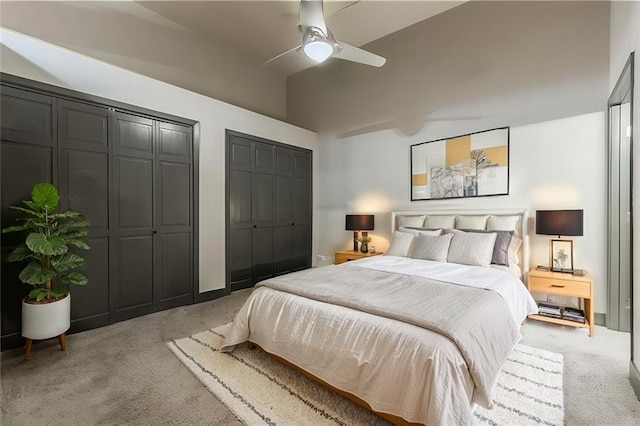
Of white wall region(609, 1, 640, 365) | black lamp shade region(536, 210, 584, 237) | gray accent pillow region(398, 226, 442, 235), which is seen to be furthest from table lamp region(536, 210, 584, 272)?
gray accent pillow region(398, 226, 442, 235)

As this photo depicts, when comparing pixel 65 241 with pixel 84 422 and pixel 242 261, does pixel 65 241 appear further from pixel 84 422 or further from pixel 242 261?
pixel 242 261

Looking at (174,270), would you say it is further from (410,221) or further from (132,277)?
(410,221)

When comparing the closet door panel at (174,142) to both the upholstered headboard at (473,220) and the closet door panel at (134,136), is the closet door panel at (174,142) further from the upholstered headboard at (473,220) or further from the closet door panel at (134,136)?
the upholstered headboard at (473,220)

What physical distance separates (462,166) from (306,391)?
10.7 ft

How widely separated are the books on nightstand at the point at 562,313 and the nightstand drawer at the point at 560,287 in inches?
9.4

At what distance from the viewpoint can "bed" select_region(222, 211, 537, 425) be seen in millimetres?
1413

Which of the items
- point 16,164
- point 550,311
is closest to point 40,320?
point 16,164

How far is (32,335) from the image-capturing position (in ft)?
7.57

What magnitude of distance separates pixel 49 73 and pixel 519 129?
16.1 ft

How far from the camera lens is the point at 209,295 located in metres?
3.94

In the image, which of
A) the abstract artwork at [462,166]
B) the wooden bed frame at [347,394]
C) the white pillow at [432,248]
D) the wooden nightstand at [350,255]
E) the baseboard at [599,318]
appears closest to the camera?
the wooden bed frame at [347,394]

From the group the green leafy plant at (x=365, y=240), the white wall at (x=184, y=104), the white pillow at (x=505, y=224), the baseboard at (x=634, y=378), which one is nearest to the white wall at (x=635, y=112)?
the baseboard at (x=634, y=378)

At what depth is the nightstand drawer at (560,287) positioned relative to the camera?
2.67m

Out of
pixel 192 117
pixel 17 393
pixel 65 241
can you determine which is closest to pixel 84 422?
pixel 17 393
